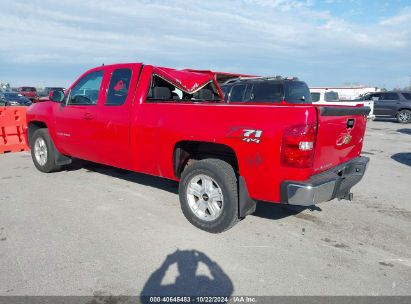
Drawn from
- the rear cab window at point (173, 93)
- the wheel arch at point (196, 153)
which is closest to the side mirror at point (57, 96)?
the rear cab window at point (173, 93)

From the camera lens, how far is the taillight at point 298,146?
3.11 meters

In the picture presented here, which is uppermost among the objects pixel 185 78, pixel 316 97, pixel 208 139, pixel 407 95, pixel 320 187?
pixel 185 78

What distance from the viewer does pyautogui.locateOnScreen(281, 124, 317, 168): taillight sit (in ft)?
10.2

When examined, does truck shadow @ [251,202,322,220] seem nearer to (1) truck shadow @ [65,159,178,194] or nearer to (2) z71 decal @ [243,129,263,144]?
(1) truck shadow @ [65,159,178,194]

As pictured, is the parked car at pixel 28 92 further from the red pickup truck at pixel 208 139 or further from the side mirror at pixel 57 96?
the red pickup truck at pixel 208 139

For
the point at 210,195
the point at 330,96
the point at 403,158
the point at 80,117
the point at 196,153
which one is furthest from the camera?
the point at 330,96

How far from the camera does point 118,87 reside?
487cm

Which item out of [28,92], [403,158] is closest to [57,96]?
[403,158]

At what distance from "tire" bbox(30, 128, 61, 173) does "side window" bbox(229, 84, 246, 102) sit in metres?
4.91

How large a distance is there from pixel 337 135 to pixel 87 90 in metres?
3.75

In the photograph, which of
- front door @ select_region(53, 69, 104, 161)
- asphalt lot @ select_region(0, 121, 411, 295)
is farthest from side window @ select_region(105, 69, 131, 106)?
asphalt lot @ select_region(0, 121, 411, 295)

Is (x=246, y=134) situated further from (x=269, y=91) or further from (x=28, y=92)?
(x=28, y=92)

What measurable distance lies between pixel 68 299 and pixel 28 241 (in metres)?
1.28

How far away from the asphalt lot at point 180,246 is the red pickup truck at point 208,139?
49 cm
